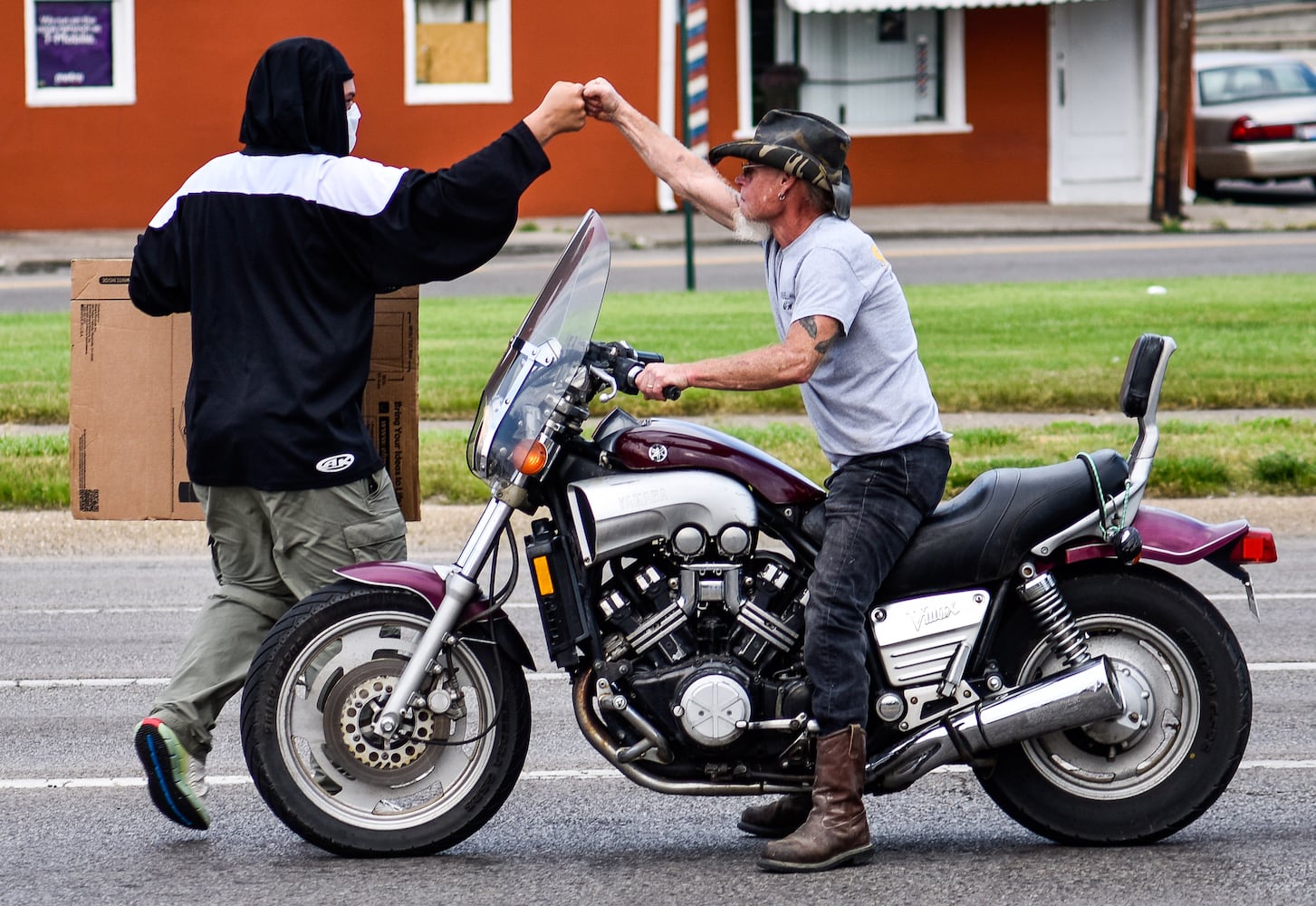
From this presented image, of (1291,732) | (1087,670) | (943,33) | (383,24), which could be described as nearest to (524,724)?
(1087,670)

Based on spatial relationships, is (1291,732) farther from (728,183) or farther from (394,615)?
(394,615)

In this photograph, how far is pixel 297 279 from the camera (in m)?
4.85

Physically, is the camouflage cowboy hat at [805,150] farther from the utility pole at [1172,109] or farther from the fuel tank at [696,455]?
the utility pole at [1172,109]

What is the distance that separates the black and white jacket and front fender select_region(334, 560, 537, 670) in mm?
273

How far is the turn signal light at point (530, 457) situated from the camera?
466 cm

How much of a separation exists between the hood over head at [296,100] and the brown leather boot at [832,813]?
6.63ft

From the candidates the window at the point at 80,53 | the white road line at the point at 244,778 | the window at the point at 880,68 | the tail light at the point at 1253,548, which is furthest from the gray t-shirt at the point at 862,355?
the window at the point at 880,68

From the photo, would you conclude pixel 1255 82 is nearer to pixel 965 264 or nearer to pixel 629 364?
pixel 965 264

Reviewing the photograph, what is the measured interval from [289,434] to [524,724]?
3.13 feet

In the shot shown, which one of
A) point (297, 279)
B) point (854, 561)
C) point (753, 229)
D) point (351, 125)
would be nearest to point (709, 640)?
point (854, 561)

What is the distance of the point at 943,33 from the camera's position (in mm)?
27297

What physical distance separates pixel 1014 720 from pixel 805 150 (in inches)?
59.6

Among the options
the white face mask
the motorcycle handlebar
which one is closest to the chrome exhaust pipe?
the motorcycle handlebar

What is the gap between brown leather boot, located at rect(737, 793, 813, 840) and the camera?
5027 mm
